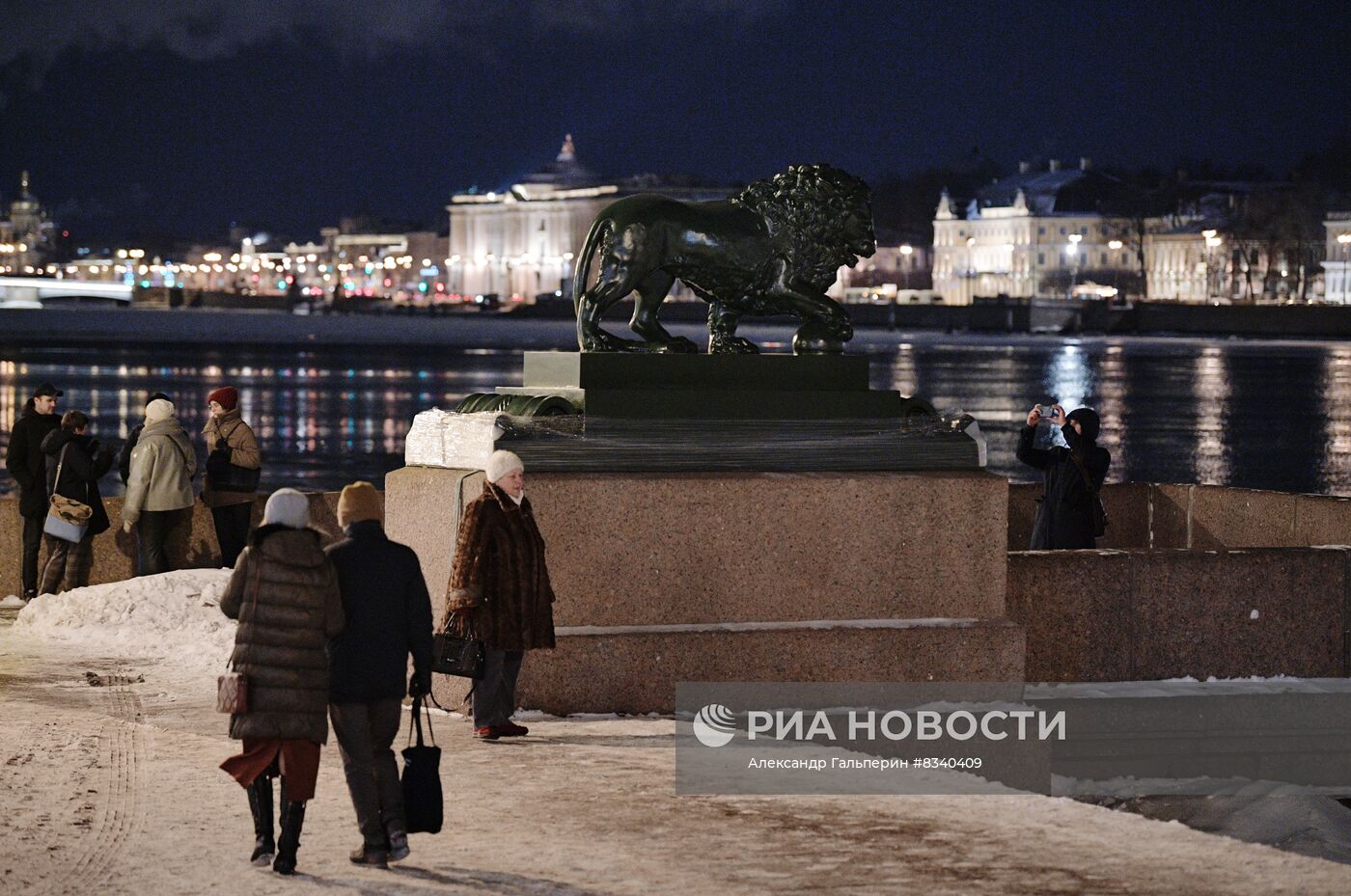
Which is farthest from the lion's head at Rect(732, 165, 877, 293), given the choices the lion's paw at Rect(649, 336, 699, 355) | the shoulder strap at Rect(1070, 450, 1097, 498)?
the shoulder strap at Rect(1070, 450, 1097, 498)

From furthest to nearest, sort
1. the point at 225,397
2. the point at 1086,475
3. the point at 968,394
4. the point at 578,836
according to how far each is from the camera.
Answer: the point at 968,394
the point at 225,397
the point at 1086,475
the point at 578,836

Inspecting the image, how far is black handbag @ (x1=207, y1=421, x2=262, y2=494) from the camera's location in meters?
11.1

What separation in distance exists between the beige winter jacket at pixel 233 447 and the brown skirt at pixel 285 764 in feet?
17.7

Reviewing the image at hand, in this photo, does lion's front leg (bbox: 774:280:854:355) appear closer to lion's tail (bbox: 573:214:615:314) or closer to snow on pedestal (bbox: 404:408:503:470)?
lion's tail (bbox: 573:214:615:314)

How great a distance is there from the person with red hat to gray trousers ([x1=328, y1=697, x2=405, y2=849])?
17.3 ft

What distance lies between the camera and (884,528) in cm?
810

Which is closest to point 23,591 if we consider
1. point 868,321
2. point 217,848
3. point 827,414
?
point 827,414

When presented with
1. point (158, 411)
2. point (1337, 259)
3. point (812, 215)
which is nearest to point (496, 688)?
point (812, 215)

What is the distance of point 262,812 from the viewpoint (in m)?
5.77

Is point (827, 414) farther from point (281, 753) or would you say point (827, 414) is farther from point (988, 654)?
point (281, 753)

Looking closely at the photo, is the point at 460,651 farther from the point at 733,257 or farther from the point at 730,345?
the point at 733,257

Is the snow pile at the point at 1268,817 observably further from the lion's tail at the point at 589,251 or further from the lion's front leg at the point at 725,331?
the lion's tail at the point at 589,251

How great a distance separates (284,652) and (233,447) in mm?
5575

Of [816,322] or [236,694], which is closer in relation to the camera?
[236,694]
